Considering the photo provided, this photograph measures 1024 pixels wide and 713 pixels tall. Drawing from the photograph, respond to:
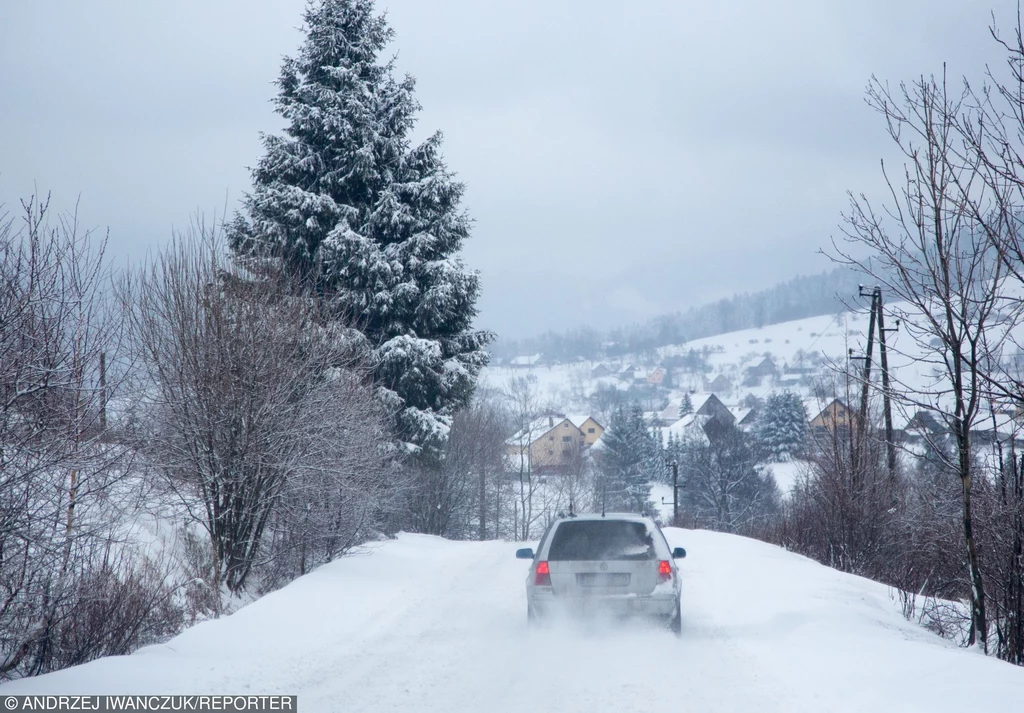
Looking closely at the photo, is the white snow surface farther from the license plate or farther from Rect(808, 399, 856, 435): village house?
Rect(808, 399, 856, 435): village house

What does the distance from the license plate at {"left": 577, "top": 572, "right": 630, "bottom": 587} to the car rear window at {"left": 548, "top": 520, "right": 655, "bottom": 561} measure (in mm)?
232

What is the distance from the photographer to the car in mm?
9758

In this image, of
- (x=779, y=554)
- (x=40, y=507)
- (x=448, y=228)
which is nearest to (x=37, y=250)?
(x=40, y=507)

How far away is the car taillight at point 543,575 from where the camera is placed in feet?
32.7

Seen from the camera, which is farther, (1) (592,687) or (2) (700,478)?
(2) (700,478)

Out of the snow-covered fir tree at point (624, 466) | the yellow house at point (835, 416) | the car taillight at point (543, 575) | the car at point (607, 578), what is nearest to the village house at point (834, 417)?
the yellow house at point (835, 416)

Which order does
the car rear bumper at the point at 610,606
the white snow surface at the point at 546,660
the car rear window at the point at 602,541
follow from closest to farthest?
the white snow surface at the point at 546,660 < the car rear bumper at the point at 610,606 < the car rear window at the point at 602,541

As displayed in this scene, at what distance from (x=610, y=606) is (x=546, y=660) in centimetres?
148

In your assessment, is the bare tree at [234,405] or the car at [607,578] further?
the bare tree at [234,405]

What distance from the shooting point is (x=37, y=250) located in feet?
27.0

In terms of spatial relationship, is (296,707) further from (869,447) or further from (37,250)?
(869,447)

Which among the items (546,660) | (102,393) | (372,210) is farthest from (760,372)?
(102,393)

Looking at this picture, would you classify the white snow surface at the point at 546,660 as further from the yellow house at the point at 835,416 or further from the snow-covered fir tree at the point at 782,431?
the snow-covered fir tree at the point at 782,431

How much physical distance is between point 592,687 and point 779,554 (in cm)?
1568
